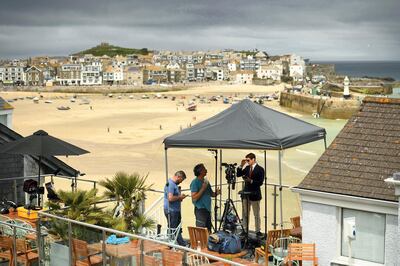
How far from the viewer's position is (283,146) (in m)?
7.88

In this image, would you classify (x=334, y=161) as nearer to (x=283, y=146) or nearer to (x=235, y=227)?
(x=283, y=146)

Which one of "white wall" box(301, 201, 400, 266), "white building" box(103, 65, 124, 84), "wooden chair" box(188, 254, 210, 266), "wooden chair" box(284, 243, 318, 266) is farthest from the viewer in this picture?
"white building" box(103, 65, 124, 84)

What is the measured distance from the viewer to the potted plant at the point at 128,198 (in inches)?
314

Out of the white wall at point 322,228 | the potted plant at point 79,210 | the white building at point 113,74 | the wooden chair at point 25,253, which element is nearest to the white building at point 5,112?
the potted plant at point 79,210

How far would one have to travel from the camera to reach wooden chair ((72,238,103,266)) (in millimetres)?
6384

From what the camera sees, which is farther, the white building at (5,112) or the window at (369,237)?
the white building at (5,112)

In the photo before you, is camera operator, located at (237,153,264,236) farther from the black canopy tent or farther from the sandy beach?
the sandy beach

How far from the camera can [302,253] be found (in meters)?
6.91

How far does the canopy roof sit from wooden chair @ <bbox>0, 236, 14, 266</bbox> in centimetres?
252

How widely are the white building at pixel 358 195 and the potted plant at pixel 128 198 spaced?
227 cm

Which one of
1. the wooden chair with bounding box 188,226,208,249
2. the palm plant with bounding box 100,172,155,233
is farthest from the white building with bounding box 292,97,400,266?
the palm plant with bounding box 100,172,155,233

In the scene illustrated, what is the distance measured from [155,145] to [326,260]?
32.6 meters

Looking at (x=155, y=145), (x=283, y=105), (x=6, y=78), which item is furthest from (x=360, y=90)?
(x=6, y=78)

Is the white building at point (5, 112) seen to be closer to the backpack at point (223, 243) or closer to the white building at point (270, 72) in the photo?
the backpack at point (223, 243)
